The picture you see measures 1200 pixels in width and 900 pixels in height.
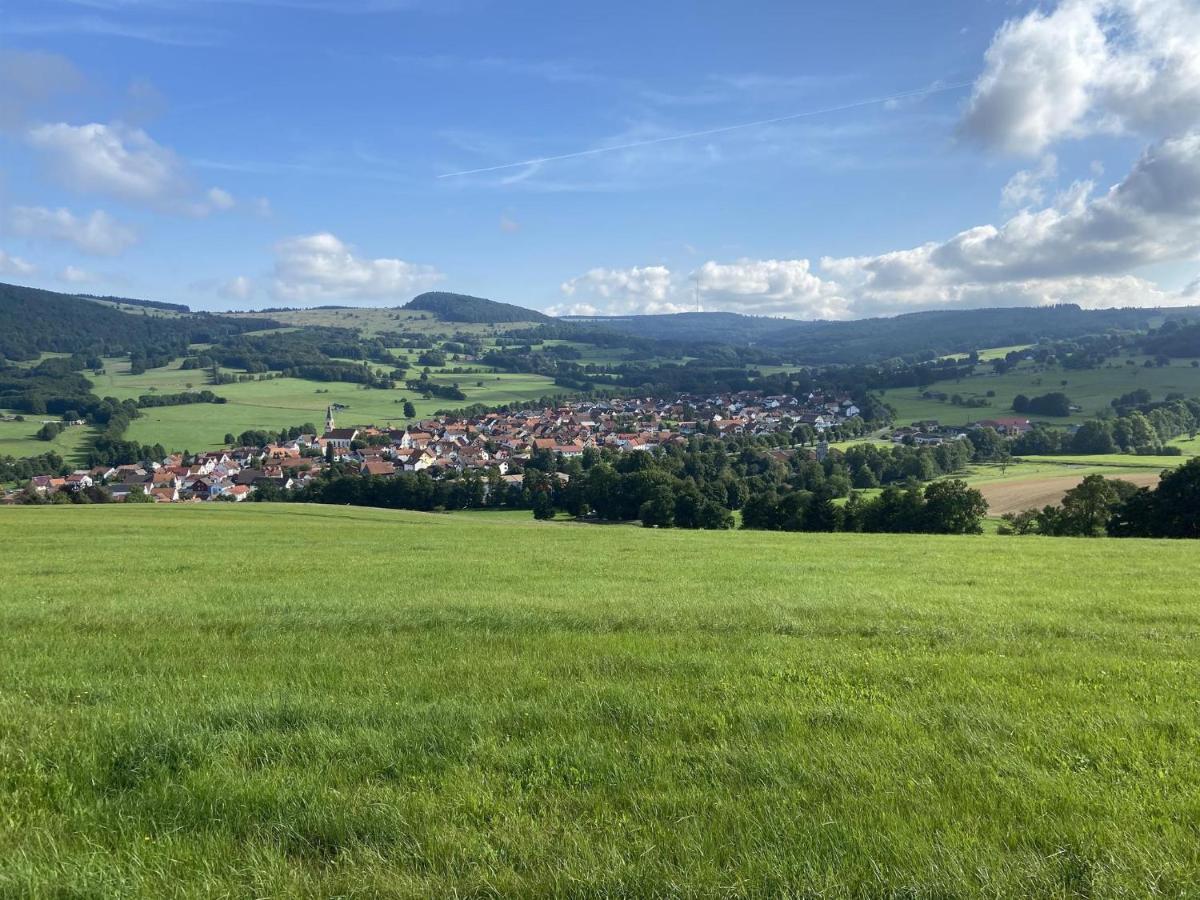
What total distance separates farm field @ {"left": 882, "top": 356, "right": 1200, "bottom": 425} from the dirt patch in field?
230ft

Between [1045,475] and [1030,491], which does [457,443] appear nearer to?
[1045,475]

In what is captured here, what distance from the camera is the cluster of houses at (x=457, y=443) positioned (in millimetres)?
104375

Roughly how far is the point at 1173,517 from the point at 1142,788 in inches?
1837

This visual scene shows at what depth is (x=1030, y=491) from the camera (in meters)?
63.3

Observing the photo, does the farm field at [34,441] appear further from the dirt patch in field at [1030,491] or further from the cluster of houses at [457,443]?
the dirt patch in field at [1030,491]

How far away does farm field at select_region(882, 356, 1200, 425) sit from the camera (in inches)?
5546

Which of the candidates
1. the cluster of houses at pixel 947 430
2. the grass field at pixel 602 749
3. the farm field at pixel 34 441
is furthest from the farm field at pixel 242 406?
the grass field at pixel 602 749

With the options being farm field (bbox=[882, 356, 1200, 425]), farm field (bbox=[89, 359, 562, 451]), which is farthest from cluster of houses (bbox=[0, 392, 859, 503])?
farm field (bbox=[882, 356, 1200, 425])

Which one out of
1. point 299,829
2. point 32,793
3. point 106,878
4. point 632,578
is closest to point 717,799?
point 299,829

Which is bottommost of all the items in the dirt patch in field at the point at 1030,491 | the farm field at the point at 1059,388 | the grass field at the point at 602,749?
the dirt patch in field at the point at 1030,491

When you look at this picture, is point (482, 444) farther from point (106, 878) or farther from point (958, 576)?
point (106, 878)

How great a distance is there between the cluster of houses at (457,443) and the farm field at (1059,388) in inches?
596

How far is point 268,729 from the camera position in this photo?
5.62 m

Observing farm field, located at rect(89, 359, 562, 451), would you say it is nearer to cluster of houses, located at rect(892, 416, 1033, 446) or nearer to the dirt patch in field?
cluster of houses, located at rect(892, 416, 1033, 446)
